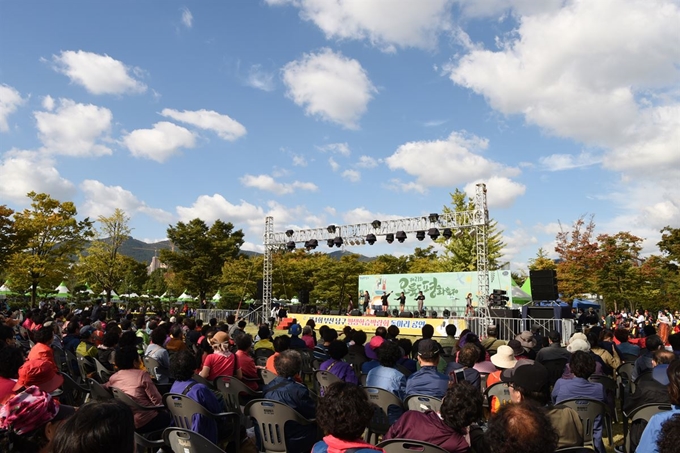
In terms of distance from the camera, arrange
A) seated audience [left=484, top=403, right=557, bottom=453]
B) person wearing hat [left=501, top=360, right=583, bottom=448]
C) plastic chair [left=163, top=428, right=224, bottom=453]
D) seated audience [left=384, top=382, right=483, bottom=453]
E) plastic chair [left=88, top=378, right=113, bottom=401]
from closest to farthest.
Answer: seated audience [left=484, top=403, right=557, bottom=453] → seated audience [left=384, top=382, right=483, bottom=453] → plastic chair [left=163, top=428, right=224, bottom=453] → person wearing hat [left=501, top=360, right=583, bottom=448] → plastic chair [left=88, top=378, right=113, bottom=401]

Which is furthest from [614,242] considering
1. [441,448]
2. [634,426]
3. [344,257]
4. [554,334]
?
[441,448]

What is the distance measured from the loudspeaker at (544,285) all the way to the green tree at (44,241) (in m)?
22.9

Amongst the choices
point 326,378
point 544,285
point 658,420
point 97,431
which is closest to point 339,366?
point 326,378

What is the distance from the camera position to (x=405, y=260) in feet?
165

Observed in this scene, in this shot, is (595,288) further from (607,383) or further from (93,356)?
(93,356)

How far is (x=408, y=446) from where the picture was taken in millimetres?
2742

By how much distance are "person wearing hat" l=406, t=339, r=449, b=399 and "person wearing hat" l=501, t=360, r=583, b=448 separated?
111cm

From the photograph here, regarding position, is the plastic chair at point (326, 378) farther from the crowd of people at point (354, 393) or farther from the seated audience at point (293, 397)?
the seated audience at point (293, 397)

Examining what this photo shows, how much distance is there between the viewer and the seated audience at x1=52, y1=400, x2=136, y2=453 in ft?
5.17

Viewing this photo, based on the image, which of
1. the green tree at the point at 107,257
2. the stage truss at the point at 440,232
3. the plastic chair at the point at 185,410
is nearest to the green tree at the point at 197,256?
the green tree at the point at 107,257

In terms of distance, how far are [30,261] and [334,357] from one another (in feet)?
76.8

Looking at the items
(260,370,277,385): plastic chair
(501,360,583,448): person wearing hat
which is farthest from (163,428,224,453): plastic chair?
(260,370,277,385): plastic chair

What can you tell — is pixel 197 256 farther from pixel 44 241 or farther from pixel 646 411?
pixel 646 411

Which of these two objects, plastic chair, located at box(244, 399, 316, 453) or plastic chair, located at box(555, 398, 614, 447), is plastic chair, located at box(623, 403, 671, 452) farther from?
plastic chair, located at box(244, 399, 316, 453)
